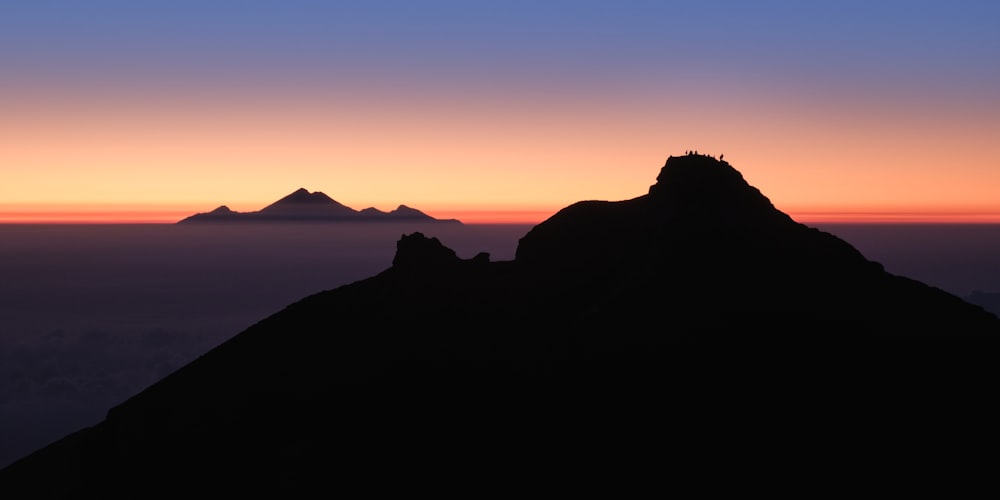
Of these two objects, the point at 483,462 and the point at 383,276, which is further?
the point at 383,276

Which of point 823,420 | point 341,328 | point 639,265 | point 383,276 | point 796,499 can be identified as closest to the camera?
point 796,499

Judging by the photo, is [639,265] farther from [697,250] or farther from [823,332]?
[823,332]

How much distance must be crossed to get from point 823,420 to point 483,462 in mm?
13840

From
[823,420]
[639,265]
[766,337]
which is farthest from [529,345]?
[823,420]

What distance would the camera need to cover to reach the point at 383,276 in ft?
198

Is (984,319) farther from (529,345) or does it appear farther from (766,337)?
(529,345)

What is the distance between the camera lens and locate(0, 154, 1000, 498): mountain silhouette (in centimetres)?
3362

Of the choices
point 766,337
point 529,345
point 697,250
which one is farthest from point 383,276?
point 766,337

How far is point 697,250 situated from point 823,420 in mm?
12377

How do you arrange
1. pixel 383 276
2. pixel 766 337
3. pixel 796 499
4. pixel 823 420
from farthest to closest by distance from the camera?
pixel 383 276, pixel 766 337, pixel 823 420, pixel 796 499

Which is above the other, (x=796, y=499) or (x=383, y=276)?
(x=383, y=276)

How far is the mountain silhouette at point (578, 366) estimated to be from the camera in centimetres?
3362

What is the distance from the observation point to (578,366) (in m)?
37.3

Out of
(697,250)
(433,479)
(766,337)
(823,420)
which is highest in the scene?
(697,250)
